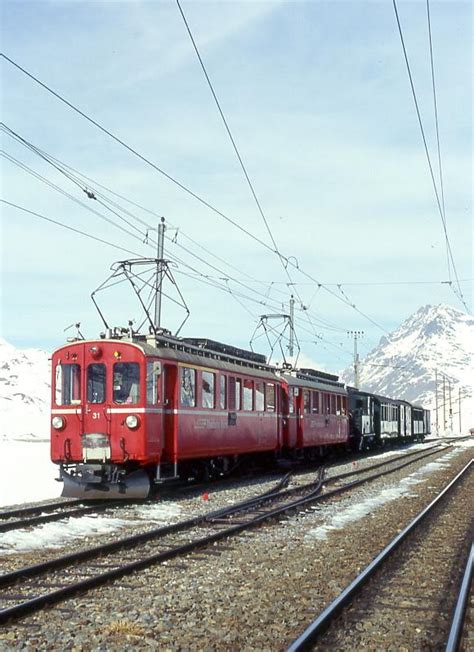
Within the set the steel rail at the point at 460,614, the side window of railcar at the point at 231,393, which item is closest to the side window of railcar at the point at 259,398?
the side window of railcar at the point at 231,393

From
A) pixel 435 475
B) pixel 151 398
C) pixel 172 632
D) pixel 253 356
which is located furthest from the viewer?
pixel 435 475

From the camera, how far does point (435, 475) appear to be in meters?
24.7

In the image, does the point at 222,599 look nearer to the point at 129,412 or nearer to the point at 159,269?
the point at 129,412

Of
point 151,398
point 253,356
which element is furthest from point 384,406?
point 151,398

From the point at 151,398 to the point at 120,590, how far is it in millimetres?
7694

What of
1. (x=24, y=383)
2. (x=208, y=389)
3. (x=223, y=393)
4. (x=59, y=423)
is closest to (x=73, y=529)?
(x=59, y=423)

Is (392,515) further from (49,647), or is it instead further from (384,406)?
(384,406)

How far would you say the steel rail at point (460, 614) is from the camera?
625 cm

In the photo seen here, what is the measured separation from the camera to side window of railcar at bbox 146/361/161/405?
15.7m

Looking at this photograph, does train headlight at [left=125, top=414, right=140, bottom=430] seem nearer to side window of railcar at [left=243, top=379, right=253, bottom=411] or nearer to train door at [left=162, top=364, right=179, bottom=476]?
train door at [left=162, top=364, right=179, bottom=476]

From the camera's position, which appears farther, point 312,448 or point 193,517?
point 312,448

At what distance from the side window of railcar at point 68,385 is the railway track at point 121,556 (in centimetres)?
401

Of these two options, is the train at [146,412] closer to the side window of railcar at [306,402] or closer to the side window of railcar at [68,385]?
the side window of railcar at [68,385]

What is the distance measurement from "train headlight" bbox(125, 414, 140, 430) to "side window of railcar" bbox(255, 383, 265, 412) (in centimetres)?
658
